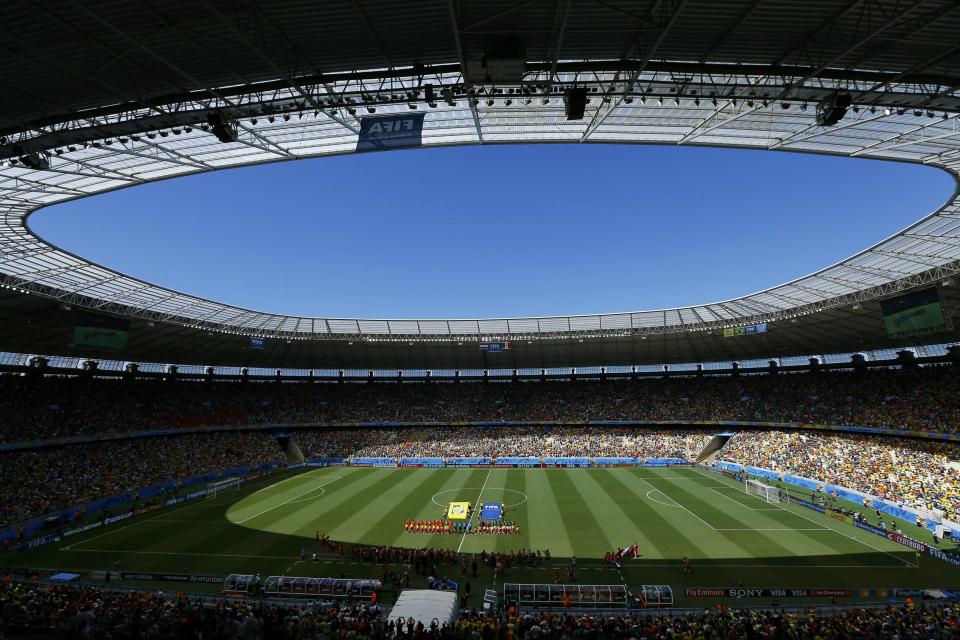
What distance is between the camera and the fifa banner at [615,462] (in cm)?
5239

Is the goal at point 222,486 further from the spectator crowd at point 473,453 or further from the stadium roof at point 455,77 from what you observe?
the stadium roof at point 455,77

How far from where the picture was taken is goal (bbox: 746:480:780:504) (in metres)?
34.9

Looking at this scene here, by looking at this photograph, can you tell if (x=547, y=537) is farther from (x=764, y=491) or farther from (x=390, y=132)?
(x=390, y=132)

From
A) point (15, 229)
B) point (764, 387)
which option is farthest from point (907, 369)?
point (15, 229)

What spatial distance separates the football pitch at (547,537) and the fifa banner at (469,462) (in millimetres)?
11745

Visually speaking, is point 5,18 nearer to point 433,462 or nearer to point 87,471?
point 87,471

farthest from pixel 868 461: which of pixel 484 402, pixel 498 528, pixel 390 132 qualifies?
pixel 390 132

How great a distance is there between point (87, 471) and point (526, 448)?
42929 mm

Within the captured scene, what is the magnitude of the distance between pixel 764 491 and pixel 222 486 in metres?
47.0

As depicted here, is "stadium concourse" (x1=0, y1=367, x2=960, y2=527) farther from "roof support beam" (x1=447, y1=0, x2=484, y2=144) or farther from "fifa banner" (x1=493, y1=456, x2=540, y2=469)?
"roof support beam" (x1=447, y1=0, x2=484, y2=144)

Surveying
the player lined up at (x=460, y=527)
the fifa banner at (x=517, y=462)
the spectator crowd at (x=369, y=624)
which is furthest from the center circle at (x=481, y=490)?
the spectator crowd at (x=369, y=624)

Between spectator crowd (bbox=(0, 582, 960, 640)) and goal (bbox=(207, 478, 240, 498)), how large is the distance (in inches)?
966

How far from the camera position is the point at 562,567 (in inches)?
904

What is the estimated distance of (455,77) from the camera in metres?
14.1
